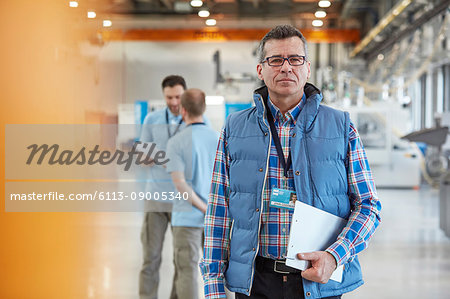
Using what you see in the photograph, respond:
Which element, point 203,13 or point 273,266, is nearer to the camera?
point 273,266

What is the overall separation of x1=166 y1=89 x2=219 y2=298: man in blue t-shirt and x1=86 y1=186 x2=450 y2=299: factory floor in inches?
13.4

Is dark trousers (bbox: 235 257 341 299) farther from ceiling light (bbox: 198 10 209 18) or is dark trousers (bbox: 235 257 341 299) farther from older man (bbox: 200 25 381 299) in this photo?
ceiling light (bbox: 198 10 209 18)

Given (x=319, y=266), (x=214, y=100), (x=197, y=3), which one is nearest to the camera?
(x=319, y=266)

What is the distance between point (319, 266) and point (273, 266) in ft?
0.49

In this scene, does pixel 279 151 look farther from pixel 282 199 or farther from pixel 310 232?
pixel 310 232

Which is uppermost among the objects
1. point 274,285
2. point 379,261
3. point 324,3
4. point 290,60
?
point 324,3

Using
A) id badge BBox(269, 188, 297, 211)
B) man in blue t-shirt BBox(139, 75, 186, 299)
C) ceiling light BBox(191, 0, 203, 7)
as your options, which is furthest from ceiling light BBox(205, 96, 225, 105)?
id badge BBox(269, 188, 297, 211)

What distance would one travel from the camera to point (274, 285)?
1.60 metres

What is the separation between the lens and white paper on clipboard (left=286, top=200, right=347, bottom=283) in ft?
4.94

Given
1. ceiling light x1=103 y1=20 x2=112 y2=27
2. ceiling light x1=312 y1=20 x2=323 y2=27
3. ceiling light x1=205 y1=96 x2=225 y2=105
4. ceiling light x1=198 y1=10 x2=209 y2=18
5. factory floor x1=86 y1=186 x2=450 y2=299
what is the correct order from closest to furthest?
1. ceiling light x1=103 y1=20 x2=112 y2=27
2. ceiling light x1=205 y1=96 x2=225 y2=105
3. factory floor x1=86 y1=186 x2=450 y2=299
4. ceiling light x1=198 y1=10 x2=209 y2=18
5. ceiling light x1=312 y1=20 x2=323 y2=27

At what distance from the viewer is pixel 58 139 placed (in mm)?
3094

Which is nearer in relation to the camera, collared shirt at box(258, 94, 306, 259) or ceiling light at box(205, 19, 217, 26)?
collared shirt at box(258, 94, 306, 259)

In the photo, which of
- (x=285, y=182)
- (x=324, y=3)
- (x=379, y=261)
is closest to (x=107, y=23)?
(x=324, y=3)

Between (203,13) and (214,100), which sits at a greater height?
(203,13)
